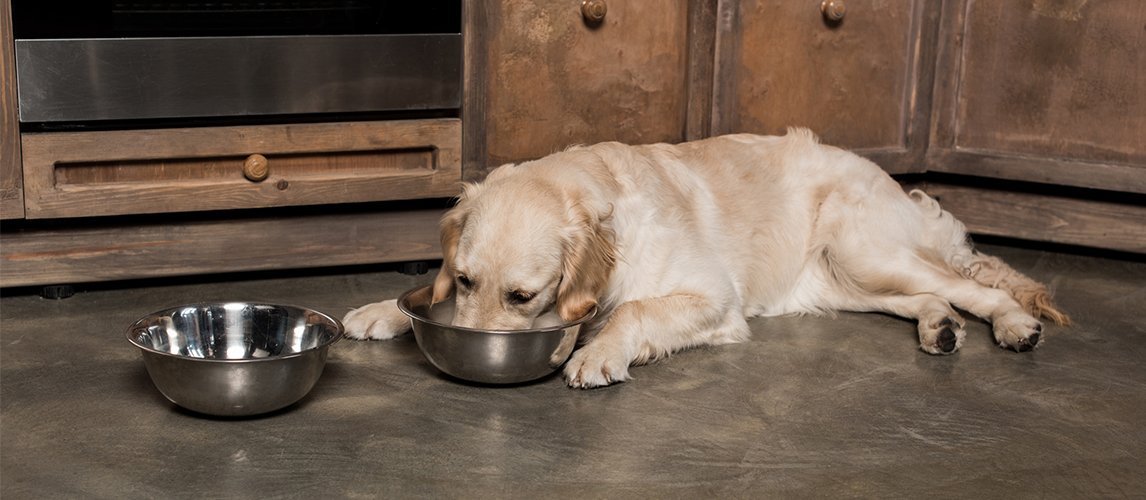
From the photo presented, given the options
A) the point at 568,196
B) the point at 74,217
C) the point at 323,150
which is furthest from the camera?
the point at 323,150

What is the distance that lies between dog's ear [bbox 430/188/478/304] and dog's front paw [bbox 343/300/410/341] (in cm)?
33

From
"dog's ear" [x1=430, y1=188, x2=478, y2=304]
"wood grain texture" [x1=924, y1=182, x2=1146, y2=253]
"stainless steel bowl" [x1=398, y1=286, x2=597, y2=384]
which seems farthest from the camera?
"wood grain texture" [x1=924, y1=182, x2=1146, y2=253]

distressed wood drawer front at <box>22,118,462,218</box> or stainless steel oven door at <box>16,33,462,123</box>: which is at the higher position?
stainless steel oven door at <box>16,33,462,123</box>

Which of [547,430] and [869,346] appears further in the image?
[869,346]

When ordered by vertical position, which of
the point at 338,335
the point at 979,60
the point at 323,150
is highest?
the point at 979,60

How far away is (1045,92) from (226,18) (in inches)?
139

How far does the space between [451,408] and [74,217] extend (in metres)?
1.79

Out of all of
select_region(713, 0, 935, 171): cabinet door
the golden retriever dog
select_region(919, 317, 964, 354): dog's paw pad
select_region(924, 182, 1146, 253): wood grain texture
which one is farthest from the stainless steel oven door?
select_region(924, 182, 1146, 253): wood grain texture

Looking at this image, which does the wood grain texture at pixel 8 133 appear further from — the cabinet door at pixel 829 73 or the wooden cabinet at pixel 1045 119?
the wooden cabinet at pixel 1045 119

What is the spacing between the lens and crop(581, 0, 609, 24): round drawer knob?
3827 millimetres

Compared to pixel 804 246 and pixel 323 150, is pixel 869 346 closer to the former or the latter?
pixel 804 246

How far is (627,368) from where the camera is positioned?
110 inches

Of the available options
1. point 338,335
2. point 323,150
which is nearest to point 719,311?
point 338,335

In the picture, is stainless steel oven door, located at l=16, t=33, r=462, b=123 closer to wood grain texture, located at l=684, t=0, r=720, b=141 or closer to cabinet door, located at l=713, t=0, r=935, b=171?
wood grain texture, located at l=684, t=0, r=720, b=141
